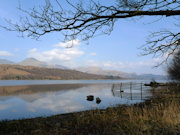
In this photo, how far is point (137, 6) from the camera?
242 inches

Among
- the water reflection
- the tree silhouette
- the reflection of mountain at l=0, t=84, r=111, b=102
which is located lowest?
the reflection of mountain at l=0, t=84, r=111, b=102

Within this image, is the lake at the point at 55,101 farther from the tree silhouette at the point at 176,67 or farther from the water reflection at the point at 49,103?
the tree silhouette at the point at 176,67

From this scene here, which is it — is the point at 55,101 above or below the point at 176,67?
below

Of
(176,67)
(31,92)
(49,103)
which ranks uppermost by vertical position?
(176,67)

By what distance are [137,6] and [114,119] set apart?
16.4 feet

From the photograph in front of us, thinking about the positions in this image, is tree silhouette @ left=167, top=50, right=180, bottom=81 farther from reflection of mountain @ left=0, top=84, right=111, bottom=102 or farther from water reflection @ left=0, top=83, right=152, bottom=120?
reflection of mountain @ left=0, top=84, right=111, bottom=102

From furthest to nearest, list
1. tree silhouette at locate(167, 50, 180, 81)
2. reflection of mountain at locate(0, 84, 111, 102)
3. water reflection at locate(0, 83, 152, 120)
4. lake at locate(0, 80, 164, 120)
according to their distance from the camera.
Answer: tree silhouette at locate(167, 50, 180, 81) < reflection of mountain at locate(0, 84, 111, 102) < lake at locate(0, 80, 164, 120) < water reflection at locate(0, 83, 152, 120)

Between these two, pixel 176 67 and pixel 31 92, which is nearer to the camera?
pixel 176 67

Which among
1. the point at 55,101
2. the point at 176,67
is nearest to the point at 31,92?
the point at 55,101

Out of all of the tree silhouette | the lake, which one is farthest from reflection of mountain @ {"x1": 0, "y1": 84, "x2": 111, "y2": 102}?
the tree silhouette

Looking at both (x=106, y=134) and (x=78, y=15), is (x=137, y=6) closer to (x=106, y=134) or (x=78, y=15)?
(x=78, y=15)

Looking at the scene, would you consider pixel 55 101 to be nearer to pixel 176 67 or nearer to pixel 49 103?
pixel 49 103

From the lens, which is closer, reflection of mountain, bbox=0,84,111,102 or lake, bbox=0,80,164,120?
lake, bbox=0,80,164,120

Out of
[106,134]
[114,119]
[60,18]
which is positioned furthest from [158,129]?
[60,18]
